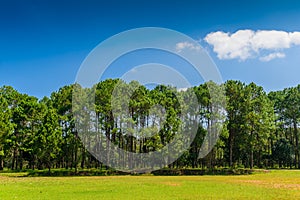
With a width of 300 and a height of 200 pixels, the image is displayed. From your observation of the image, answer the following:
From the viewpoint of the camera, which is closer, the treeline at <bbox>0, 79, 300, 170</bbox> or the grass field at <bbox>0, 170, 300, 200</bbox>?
the grass field at <bbox>0, 170, 300, 200</bbox>

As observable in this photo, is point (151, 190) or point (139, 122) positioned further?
point (139, 122)

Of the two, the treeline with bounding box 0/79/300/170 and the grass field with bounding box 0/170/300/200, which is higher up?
the treeline with bounding box 0/79/300/170

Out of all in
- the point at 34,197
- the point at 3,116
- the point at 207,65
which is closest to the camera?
the point at 34,197

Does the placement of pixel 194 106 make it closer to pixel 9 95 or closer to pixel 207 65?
pixel 207 65

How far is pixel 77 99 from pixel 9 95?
53.8ft

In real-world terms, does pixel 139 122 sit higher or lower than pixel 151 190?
higher

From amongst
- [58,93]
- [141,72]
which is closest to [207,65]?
[141,72]

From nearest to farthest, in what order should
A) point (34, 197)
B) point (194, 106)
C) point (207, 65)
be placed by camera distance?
point (34, 197)
point (207, 65)
point (194, 106)

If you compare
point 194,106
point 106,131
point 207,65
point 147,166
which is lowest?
point 147,166

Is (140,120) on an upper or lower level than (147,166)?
upper

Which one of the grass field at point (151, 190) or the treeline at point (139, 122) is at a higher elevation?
the treeline at point (139, 122)

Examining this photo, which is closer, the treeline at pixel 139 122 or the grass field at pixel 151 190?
the grass field at pixel 151 190

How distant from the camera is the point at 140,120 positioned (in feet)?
207

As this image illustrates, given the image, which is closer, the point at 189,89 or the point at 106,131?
the point at 106,131
